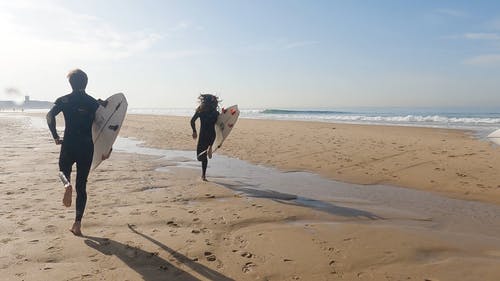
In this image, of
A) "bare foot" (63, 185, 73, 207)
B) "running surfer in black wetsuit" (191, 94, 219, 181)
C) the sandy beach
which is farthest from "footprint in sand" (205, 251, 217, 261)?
"running surfer in black wetsuit" (191, 94, 219, 181)

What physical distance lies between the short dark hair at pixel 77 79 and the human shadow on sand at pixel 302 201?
3499 mm

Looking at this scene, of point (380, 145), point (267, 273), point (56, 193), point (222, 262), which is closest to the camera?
point (267, 273)

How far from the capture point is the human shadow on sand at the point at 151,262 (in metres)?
3.47

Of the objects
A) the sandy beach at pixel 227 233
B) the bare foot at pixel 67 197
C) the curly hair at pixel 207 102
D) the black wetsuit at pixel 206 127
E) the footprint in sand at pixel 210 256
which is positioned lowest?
the footprint in sand at pixel 210 256

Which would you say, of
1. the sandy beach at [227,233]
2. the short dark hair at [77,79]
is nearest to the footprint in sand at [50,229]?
the sandy beach at [227,233]

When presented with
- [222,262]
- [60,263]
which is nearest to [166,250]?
[222,262]

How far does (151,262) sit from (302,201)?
3269 mm

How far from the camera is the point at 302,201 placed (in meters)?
6.41

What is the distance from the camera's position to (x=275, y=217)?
5.40 metres

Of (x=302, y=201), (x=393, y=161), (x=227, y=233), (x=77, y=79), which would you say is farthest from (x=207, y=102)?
(x=393, y=161)

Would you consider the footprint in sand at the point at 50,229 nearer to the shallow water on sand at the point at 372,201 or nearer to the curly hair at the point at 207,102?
the shallow water on sand at the point at 372,201

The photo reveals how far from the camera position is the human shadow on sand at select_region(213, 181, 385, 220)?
5562 mm

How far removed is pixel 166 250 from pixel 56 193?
3.65 metres

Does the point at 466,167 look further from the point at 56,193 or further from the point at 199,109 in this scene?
the point at 56,193
